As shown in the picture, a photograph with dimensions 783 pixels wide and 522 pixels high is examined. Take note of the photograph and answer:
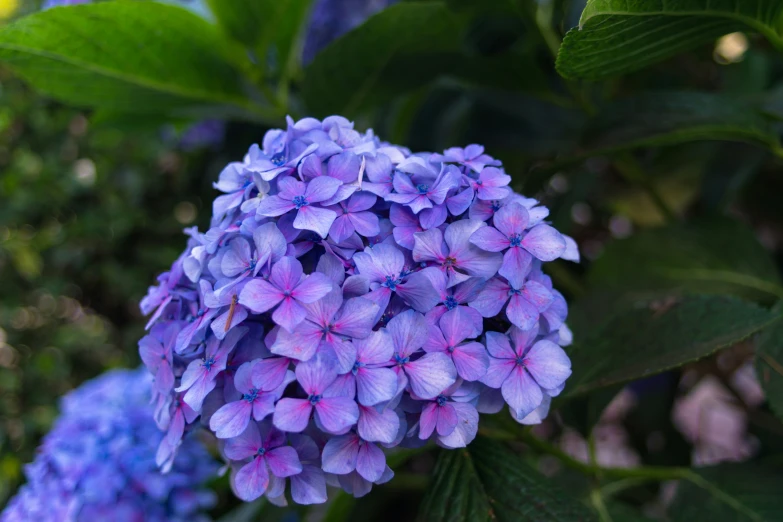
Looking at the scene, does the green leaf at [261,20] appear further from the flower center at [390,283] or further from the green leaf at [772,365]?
the green leaf at [772,365]

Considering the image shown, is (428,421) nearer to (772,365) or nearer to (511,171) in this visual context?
(772,365)

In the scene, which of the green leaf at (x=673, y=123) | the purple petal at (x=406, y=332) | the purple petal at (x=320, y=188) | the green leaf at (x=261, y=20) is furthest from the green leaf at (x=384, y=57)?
the purple petal at (x=406, y=332)

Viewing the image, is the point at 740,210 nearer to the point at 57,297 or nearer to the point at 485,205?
the point at 485,205

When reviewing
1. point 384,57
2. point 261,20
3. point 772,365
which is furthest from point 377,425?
point 261,20

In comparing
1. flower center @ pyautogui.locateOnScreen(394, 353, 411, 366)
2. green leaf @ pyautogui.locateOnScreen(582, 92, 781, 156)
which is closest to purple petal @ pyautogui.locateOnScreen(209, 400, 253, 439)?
flower center @ pyautogui.locateOnScreen(394, 353, 411, 366)

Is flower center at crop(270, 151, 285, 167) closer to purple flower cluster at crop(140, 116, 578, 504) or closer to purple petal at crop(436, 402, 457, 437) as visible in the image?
purple flower cluster at crop(140, 116, 578, 504)

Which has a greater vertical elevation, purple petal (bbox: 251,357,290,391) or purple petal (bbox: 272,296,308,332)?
purple petal (bbox: 272,296,308,332)
